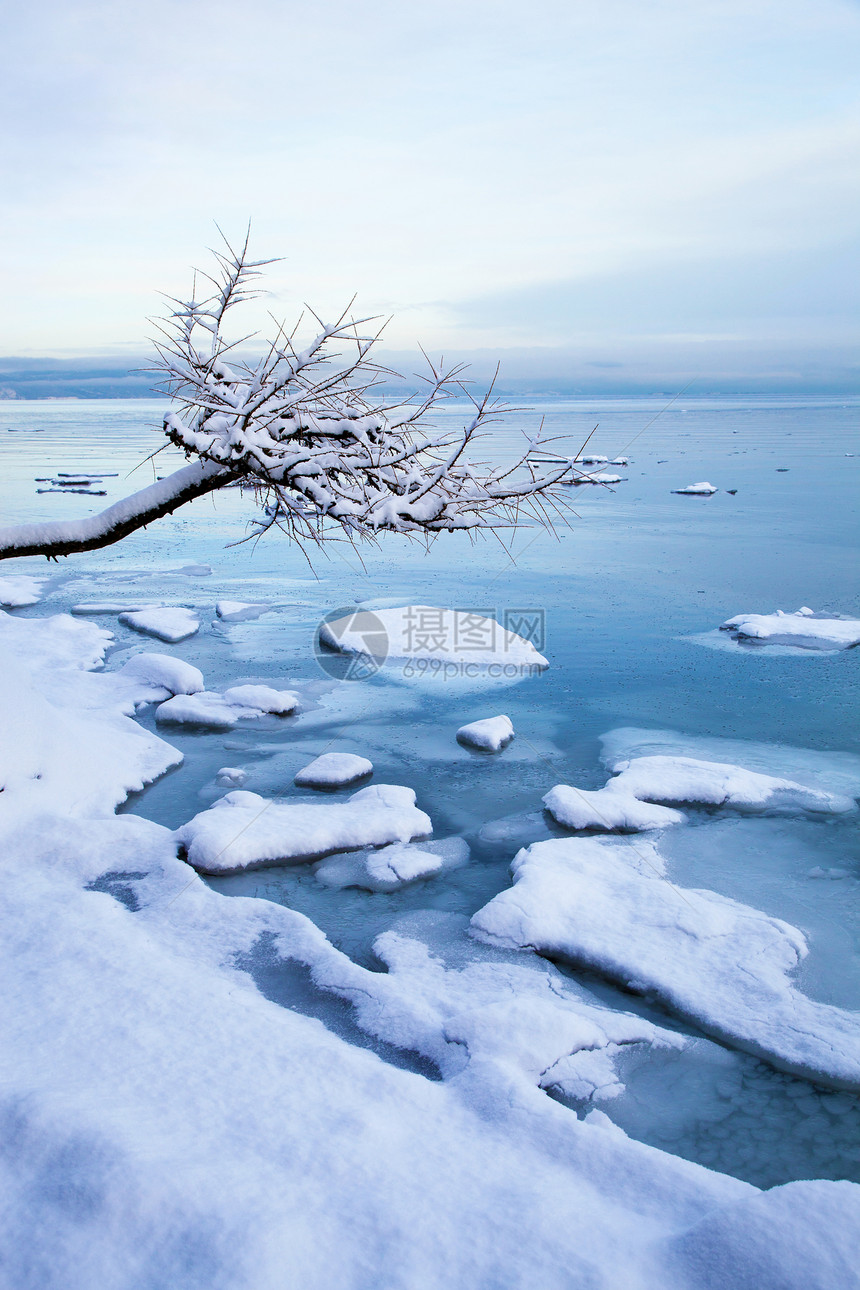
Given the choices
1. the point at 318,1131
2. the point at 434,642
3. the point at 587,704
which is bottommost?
the point at 587,704

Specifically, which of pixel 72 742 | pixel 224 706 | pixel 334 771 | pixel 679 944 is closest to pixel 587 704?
pixel 334 771

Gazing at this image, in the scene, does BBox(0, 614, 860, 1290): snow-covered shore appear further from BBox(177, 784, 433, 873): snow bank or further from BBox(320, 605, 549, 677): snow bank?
BBox(320, 605, 549, 677): snow bank

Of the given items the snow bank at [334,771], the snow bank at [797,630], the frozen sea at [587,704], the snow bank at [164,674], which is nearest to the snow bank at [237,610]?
the frozen sea at [587,704]

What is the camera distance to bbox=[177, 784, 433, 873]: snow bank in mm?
6223

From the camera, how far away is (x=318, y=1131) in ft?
10.9

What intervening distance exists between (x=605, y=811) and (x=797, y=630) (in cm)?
773

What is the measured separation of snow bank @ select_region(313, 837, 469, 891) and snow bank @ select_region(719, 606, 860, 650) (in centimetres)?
829

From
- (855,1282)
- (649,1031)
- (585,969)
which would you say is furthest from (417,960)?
(855,1282)

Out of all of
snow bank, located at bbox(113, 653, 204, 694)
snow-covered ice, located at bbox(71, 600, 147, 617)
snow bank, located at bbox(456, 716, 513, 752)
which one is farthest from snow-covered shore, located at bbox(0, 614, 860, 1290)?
snow-covered ice, located at bbox(71, 600, 147, 617)

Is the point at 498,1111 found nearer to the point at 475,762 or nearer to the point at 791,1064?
the point at 791,1064

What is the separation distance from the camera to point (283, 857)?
6363 mm

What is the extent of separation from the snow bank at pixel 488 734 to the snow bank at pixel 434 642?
7.92 ft

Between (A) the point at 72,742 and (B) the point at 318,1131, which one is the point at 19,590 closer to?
(A) the point at 72,742

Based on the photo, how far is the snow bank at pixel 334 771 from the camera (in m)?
7.69
